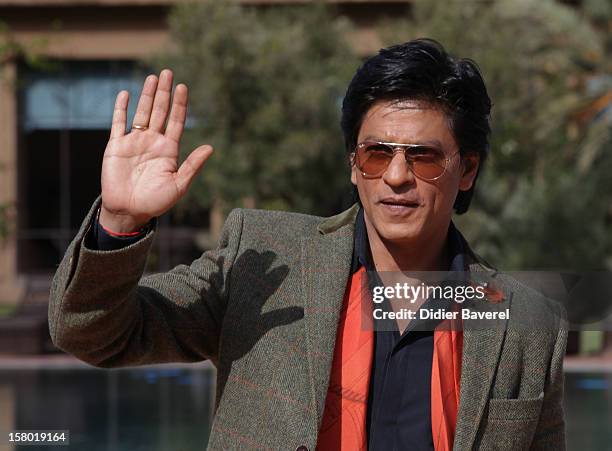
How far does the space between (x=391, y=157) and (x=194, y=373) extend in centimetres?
1180

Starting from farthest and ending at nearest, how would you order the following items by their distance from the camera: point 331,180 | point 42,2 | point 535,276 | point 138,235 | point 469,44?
point 42,2
point 331,180
point 469,44
point 535,276
point 138,235

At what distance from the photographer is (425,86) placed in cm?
251

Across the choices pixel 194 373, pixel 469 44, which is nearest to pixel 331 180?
pixel 469 44

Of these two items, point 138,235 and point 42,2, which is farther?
point 42,2

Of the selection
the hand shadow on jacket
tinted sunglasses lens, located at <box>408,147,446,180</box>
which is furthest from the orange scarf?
tinted sunglasses lens, located at <box>408,147,446,180</box>

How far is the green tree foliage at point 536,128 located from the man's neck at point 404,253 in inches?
576

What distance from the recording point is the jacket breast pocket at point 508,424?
2.34m

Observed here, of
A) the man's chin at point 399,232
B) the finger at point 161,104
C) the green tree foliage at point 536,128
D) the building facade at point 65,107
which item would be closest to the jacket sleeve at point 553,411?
the man's chin at point 399,232

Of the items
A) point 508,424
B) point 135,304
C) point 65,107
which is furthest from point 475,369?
point 65,107

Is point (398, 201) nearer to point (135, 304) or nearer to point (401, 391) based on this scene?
point (401, 391)

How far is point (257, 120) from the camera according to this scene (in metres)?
17.7

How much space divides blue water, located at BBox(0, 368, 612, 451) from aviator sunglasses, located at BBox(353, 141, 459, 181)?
19.9 ft

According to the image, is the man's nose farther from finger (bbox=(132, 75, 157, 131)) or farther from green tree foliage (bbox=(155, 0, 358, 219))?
green tree foliage (bbox=(155, 0, 358, 219))

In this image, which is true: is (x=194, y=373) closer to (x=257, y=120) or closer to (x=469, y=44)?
(x=257, y=120)
